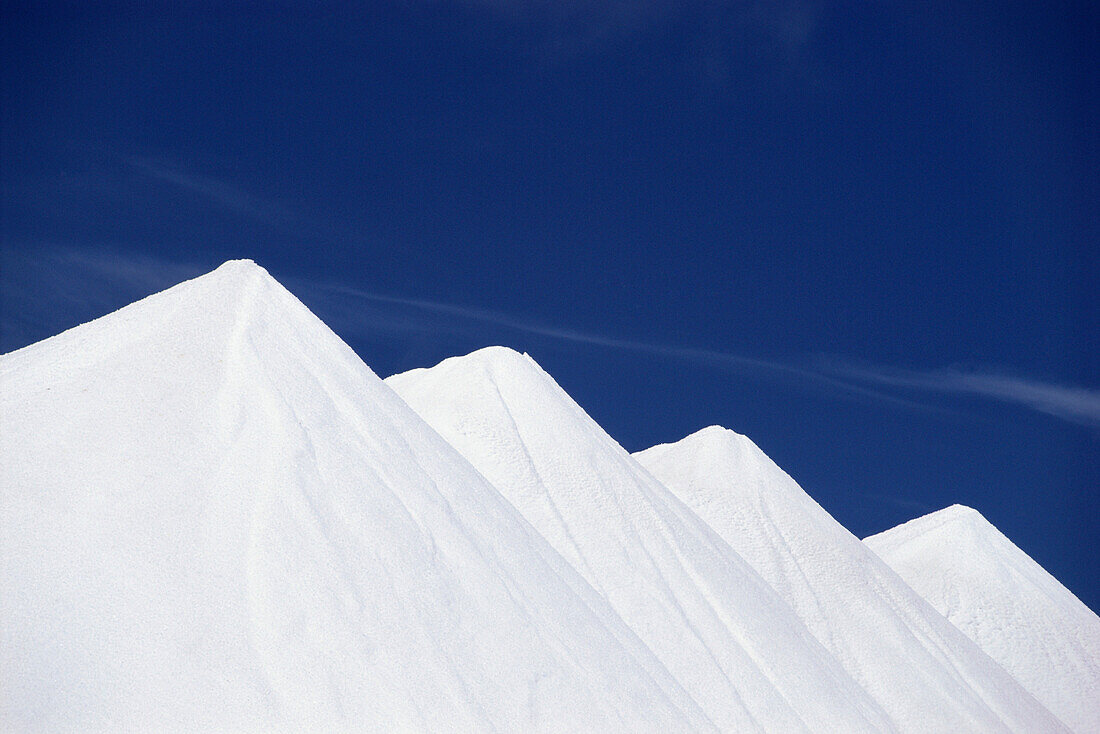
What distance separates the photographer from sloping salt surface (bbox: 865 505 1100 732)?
30047 millimetres

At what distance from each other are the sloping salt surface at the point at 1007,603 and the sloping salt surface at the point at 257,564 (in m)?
20.3

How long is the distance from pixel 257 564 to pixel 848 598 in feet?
59.8

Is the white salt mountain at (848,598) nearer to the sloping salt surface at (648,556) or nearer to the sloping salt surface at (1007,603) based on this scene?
the sloping salt surface at (648,556)

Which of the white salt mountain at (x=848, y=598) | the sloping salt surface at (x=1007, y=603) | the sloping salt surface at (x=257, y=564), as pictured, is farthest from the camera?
the sloping salt surface at (x=1007, y=603)

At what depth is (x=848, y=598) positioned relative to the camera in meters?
25.2

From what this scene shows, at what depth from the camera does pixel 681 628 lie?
19.0m

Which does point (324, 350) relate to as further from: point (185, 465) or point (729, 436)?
point (729, 436)

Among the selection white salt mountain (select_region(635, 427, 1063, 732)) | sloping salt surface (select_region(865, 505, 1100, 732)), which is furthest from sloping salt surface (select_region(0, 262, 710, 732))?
sloping salt surface (select_region(865, 505, 1100, 732))

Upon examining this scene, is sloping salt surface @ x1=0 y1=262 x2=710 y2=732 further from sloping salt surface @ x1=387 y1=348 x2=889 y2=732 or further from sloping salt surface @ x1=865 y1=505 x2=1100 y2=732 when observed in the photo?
sloping salt surface @ x1=865 y1=505 x2=1100 y2=732

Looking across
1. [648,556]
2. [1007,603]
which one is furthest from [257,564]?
[1007,603]

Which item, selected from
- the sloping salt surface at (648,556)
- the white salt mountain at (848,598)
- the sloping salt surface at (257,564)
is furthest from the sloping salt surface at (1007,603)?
the sloping salt surface at (257,564)

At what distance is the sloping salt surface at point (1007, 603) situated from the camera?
3005 cm

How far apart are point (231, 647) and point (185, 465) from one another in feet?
9.60

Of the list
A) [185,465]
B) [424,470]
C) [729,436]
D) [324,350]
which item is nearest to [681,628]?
[424,470]
